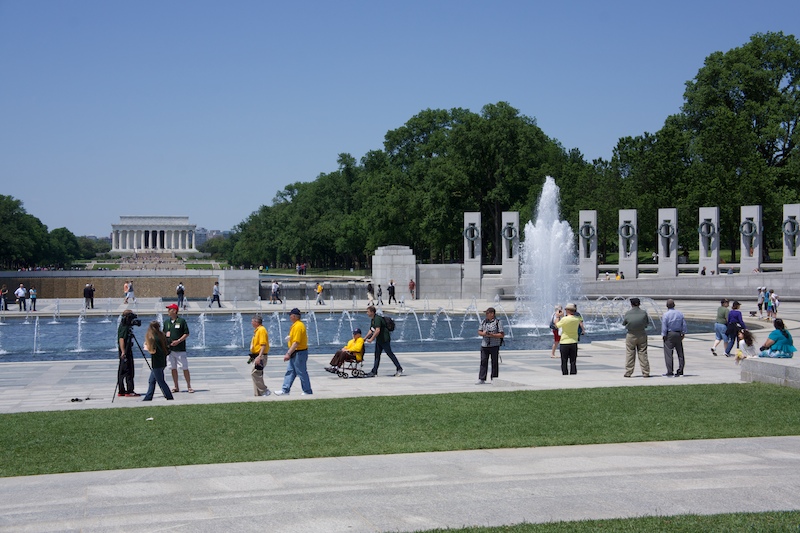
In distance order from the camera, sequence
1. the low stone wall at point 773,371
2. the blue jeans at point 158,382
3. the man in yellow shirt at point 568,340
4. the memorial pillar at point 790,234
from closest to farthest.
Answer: the blue jeans at point 158,382 → the low stone wall at point 773,371 → the man in yellow shirt at point 568,340 → the memorial pillar at point 790,234

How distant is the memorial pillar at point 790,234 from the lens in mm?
51000

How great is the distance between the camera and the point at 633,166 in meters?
77.6

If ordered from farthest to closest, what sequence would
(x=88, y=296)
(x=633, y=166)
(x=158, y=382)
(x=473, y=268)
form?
(x=633, y=166)
(x=473, y=268)
(x=88, y=296)
(x=158, y=382)

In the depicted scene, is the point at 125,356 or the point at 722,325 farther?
the point at 722,325

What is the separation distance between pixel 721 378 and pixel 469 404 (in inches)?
262

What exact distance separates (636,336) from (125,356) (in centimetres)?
1017

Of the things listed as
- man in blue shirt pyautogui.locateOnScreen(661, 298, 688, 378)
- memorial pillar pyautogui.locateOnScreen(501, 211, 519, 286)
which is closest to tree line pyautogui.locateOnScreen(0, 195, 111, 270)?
memorial pillar pyautogui.locateOnScreen(501, 211, 519, 286)

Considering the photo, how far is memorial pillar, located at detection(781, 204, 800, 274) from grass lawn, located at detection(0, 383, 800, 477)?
1482 inches

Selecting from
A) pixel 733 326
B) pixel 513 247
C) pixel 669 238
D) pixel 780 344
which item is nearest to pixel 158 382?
pixel 780 344

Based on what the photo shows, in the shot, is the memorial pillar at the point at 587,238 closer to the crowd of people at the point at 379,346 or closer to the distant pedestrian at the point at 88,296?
the distant pedestrian at the point at 88,296

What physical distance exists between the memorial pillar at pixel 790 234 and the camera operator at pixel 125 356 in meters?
42.4

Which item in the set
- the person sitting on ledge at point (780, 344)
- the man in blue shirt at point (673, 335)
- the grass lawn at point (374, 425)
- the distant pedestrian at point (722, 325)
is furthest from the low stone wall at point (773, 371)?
the distant pedestrian at point (722, 325)

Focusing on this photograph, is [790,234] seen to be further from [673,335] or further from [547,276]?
[673,335]

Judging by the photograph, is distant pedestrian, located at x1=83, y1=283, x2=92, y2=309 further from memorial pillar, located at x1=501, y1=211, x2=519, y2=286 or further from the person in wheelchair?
the person in wheelchair
